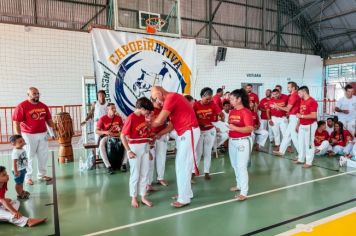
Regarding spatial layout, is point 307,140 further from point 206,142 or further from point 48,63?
point 48,63

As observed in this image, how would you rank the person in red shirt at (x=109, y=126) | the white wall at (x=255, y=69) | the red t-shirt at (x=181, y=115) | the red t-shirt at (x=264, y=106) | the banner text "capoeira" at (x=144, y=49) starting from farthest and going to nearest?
the white wall at (x=255, y=69)
the red t-shirt at (x=264, y=106)
the banner text "capoeira" at (x=144, y=49)
the person in red shirt at (x=109, y=126)
the red t-shirt at (x=181, y=115)

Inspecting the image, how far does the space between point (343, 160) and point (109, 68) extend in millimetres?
5878

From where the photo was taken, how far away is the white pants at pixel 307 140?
646 cm

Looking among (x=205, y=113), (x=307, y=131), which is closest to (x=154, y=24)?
(x=205, y=113)

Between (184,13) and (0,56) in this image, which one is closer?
(0,56)

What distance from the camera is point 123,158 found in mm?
6402

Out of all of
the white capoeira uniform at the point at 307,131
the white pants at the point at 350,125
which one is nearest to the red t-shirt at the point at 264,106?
the white pants at the point at 350,125

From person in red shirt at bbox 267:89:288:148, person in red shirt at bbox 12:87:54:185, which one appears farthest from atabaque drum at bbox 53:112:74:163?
person in red shirt at bbox 267:89:288:148

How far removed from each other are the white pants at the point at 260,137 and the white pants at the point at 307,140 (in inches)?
62.7

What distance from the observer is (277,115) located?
826 cm

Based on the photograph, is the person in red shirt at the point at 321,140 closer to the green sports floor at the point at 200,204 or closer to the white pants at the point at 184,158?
the green sports floor at the point at 200,204

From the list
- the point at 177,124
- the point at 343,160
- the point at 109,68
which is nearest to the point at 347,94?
the point at 343,160

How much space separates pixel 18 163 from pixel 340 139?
7654 millimetres

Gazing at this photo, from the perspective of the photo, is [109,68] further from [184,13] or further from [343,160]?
[184,13]
